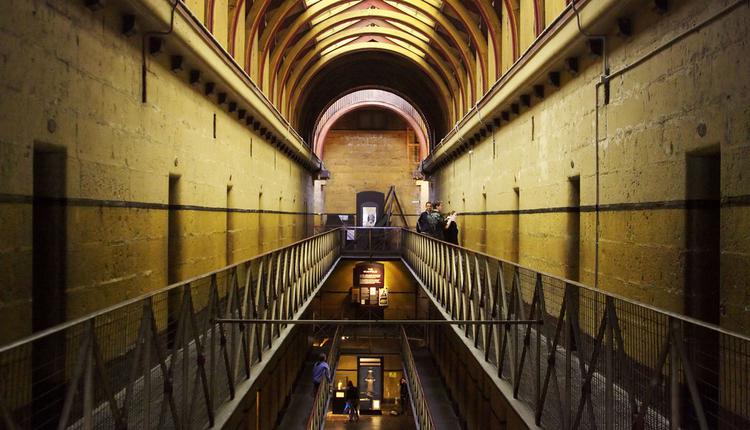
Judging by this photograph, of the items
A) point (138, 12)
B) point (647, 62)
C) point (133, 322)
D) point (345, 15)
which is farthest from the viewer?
point (345, 15)

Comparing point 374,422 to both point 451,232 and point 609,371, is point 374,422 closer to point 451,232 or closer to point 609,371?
point 451,232

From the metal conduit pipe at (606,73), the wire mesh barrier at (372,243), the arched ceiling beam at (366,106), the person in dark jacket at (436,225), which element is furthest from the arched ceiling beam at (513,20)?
the arched ceiling beam at (366,106)

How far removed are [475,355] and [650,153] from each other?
2.46 metres

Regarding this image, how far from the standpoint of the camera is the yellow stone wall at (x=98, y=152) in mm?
3367

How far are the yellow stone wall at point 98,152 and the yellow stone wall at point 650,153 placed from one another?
4.25 meters

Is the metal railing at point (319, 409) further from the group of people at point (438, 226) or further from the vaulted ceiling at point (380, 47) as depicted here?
the vaulted ceiling at point (380, 47)

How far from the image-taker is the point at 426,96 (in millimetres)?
18750

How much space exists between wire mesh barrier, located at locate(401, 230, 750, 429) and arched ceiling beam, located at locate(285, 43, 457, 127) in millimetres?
10266

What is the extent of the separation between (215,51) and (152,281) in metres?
2.91

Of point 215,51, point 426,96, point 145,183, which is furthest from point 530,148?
point 426,96

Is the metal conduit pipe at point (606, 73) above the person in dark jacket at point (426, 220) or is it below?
above

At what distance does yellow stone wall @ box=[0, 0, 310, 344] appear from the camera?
337 cm

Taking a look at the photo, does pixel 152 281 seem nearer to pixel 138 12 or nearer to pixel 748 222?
pixel 138 12

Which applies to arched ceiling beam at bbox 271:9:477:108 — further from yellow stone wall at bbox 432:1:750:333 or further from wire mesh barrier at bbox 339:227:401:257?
yellow stone wall at bbox 432:1:750:333
